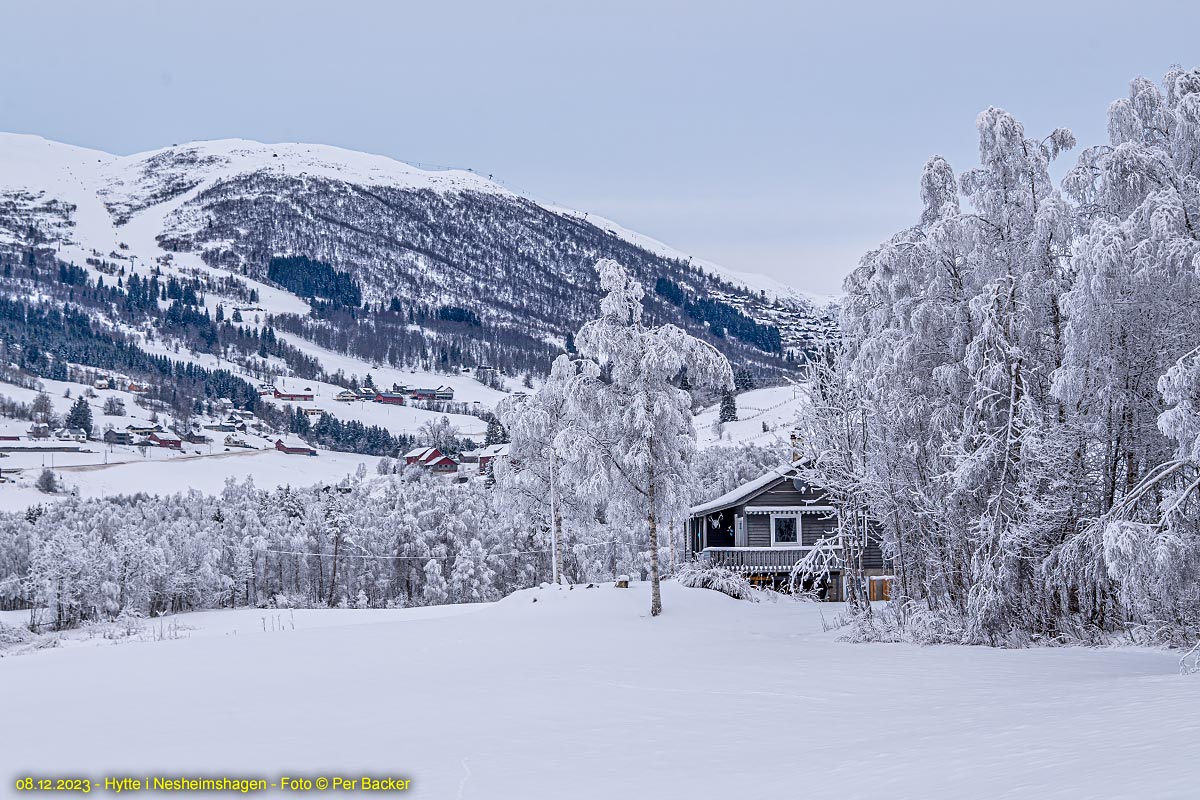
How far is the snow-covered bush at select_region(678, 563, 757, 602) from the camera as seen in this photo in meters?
30.5

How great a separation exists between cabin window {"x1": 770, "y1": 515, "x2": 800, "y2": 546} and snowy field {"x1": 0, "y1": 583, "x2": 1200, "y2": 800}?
16.6 m

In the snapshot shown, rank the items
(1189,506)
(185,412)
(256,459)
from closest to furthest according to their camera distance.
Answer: (1189,506)
(256,459)
(185,412)

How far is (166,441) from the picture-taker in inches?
5689

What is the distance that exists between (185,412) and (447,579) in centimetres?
12734

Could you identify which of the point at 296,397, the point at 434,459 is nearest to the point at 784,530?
the point at 434,459

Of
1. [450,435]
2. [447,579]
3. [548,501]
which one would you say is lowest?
[447,579]

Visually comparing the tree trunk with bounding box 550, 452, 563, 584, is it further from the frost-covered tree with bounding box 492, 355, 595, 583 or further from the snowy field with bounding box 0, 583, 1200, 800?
the snowy field with bounding box 0, 583, 1200, 800

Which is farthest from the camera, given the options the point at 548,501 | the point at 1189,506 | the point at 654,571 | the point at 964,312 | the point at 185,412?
the point at 185,412

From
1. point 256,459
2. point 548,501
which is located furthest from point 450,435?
point 548,501

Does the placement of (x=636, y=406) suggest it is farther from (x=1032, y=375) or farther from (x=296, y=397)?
(x=296, y=397)

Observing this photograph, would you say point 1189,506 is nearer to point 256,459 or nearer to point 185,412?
point 256,459

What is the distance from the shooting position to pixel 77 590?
5784 centimetres

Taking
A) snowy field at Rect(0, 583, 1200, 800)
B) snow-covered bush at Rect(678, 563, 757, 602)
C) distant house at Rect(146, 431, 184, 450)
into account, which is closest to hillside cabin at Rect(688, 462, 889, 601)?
snow-covered bush at Rect(678, 563, 757, 602)

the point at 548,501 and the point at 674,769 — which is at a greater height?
the point at 548,501
